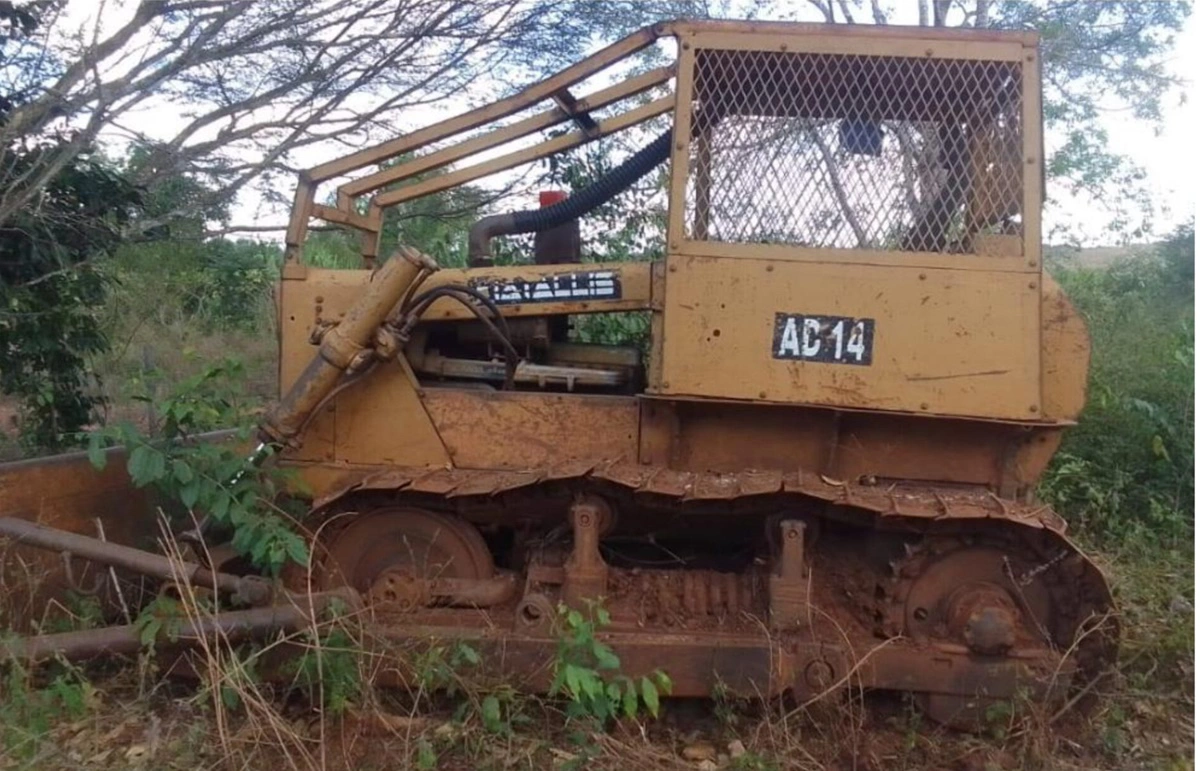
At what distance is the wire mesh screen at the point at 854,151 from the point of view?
395 cm

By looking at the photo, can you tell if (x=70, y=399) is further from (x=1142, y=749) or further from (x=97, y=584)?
(x=1142, y=749)

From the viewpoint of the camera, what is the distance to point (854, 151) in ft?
13.1

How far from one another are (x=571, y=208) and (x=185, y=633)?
84.3 inches

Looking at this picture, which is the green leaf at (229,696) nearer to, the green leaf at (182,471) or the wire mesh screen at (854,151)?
the green leaf at (182,471)

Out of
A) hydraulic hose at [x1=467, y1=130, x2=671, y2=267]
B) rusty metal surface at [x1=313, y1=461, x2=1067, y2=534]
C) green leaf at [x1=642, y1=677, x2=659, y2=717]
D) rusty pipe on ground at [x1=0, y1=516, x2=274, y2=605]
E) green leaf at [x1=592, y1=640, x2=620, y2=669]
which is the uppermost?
hydraulic hose at [x1=467, y1=130, x2=671, y2=267]

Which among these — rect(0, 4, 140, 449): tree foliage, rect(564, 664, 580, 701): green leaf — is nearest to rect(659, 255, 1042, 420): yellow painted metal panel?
rect(564, 664, 580, 701): green leaf

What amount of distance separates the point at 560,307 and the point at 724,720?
1591 mm

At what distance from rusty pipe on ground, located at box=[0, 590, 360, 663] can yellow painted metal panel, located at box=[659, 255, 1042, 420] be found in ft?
4.60

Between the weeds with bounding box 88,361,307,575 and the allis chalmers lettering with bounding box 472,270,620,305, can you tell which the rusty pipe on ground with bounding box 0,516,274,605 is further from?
the allis chalmers lettering with bounding box 472,270,620,305

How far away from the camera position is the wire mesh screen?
3.95 m

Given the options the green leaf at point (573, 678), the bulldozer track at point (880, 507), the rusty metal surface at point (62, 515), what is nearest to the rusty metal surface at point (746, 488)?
the bulldozer track at point (880, 507)

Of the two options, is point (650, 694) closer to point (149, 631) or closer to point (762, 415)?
point (762, 415)

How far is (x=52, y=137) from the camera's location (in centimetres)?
535

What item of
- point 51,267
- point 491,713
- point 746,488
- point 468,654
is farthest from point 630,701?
point 51,267
